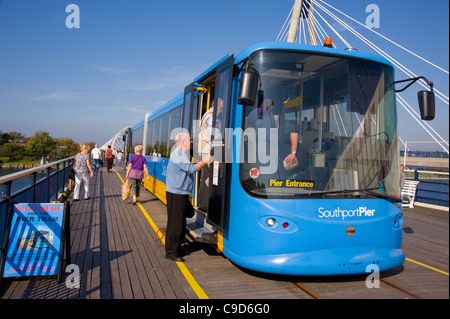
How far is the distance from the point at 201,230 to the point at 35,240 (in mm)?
2367

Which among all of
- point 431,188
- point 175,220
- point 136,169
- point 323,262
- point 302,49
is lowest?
point 323,262

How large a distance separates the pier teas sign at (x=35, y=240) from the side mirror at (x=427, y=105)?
16.1ft

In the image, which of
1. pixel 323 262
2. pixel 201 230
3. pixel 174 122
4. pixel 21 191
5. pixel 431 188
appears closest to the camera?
pixel 323 262

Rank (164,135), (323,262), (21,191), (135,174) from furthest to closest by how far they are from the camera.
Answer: (164,135) → (135,174) → (21,191) → (323,262)

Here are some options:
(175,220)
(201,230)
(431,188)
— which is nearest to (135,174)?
(201,230)

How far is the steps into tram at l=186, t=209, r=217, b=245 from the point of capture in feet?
17.0

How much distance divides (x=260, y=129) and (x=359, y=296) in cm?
233

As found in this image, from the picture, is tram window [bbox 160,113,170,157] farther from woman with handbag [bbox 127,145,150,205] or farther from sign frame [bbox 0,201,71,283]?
sign frame [bbox 0,201,71,283]

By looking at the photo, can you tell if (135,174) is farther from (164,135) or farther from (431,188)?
(431,188)

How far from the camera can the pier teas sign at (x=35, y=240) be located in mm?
4199

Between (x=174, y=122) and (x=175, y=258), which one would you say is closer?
(x=175, y=258)

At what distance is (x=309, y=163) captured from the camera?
14.6 ft
